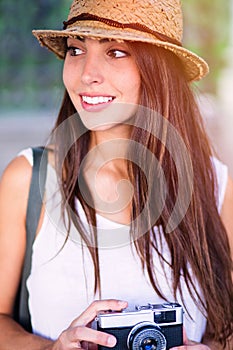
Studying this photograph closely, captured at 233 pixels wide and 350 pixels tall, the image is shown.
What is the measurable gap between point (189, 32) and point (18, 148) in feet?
3.56

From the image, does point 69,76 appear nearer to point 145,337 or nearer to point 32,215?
point 32,215

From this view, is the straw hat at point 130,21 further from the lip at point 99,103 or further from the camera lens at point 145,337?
the camera lens at point 145,337

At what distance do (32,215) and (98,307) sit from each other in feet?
0.96

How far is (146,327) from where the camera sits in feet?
4.07

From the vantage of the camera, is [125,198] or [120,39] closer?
[120,39]

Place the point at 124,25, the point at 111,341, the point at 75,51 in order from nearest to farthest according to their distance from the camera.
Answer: the point at 111,341 < the point at 124,25 < the point at 75,51

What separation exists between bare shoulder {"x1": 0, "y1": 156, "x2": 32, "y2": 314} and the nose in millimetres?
242

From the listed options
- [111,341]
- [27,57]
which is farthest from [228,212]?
[27,57]

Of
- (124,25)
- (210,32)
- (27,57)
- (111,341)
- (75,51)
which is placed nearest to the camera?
(111,341)

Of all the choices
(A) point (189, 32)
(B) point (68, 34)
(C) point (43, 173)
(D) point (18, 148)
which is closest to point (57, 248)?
(C) point (43, 173)

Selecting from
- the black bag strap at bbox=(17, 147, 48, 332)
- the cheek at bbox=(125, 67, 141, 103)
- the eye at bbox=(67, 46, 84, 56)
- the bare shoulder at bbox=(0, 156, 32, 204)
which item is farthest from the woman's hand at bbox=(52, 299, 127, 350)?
the eye at bbox=(67, 46, 84, 56)

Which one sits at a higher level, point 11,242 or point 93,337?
point 11,242

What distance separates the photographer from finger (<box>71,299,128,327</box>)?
1244 mm

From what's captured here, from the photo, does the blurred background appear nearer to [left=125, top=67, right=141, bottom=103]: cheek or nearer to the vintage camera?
[left=125, top=67, right=141, bottom=103]: cheek
